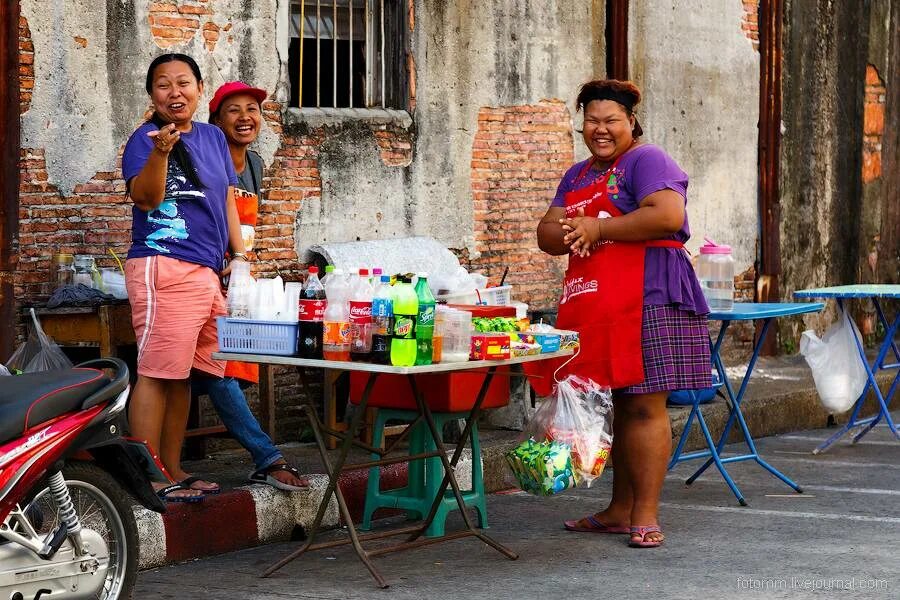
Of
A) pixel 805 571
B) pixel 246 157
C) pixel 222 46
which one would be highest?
pixel 222 46

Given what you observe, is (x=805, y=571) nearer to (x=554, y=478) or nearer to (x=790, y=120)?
(x=554, y=478)

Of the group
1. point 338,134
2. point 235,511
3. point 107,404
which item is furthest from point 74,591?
point 338,134

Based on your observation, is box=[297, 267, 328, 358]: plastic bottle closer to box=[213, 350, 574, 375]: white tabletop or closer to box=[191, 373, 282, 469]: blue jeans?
box=[213, 350, 574, 375]: white tabletop

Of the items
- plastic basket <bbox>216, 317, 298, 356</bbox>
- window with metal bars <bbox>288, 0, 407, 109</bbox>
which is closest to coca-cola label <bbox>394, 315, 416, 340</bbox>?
plastic basket <bbox>216, 317, 298, 356</bbox>

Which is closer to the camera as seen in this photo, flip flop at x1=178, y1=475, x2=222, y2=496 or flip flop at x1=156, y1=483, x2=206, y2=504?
flip flop at x1=156, y1=483, x2=206, y2=504

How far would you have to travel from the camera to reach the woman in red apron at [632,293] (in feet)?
22.6

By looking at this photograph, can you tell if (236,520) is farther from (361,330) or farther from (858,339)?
(858,339)

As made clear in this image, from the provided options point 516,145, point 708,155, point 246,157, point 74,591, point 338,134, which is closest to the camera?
point 74,591

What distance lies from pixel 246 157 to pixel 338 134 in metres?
1.74

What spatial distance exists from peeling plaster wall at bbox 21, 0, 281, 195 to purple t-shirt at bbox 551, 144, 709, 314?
304 cm

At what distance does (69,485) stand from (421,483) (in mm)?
2242

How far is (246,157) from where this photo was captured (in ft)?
26.3

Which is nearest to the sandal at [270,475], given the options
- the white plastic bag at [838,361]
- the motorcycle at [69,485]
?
the motorcycle at [69,485]

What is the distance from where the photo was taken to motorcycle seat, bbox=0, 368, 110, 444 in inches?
200
